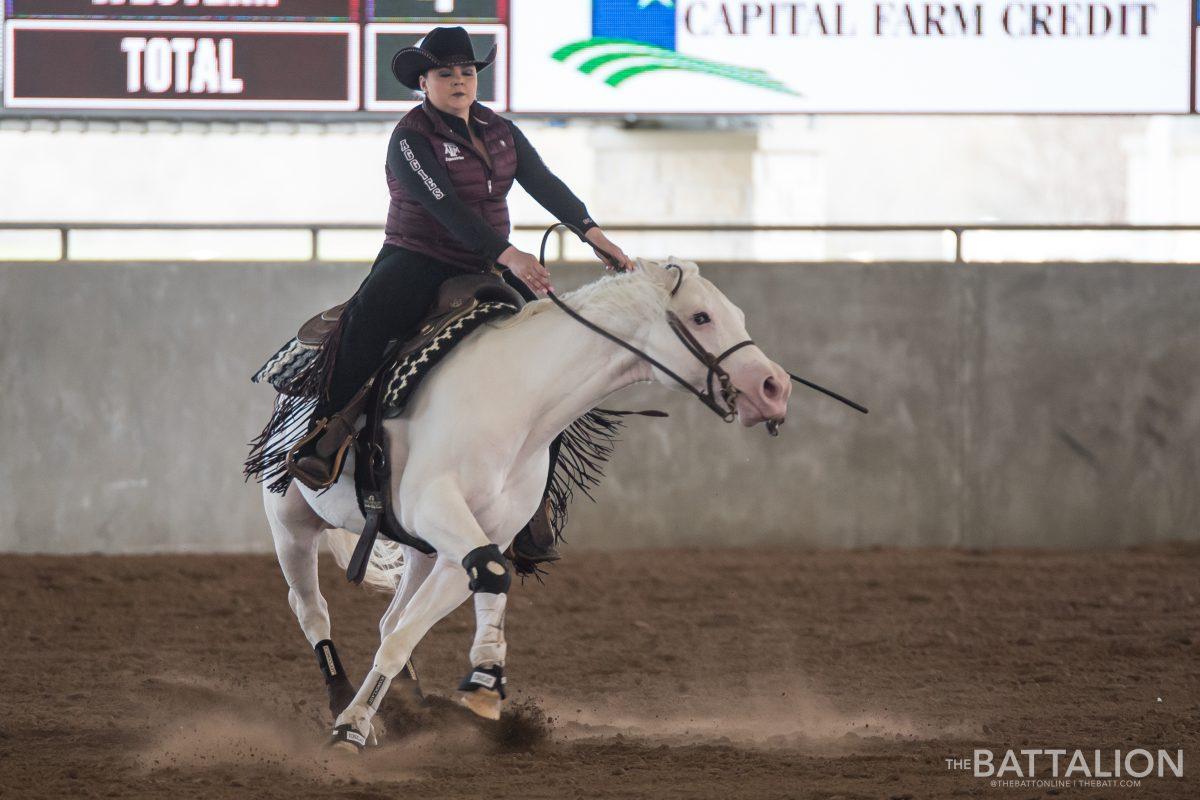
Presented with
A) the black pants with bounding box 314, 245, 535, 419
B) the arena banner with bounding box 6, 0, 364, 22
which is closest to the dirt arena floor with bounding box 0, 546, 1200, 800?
the black pants with bounding box 314, 245, 535, 419

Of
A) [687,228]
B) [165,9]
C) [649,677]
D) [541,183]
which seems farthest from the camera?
[687,228]

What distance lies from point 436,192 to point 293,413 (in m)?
0.95

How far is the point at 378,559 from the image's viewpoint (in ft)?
16.8

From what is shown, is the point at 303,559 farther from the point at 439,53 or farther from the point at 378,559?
the point at 439,53

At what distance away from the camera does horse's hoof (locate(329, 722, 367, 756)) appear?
3.83 meters

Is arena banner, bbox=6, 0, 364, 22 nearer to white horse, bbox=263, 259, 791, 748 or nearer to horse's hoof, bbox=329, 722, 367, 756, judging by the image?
white horse, bbox=263, 259, 791, 748

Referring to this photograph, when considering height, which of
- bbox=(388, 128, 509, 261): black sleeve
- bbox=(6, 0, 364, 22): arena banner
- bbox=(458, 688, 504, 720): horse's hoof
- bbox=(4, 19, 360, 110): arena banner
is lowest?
bbox=(458, 688, 504, 720): horse's hoof

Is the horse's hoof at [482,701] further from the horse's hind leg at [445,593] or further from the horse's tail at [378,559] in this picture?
the horse's tail at [378,559]

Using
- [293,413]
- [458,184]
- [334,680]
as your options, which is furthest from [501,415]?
[334,680]

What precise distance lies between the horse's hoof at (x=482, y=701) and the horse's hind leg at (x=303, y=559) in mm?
811

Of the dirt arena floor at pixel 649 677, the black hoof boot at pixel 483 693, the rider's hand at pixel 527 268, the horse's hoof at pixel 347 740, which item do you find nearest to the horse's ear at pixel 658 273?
the rider's hand at pixel 527 268

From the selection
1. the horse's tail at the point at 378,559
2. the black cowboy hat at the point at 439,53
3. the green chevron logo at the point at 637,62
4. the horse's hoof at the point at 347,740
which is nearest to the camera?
the horse's hoof at the point at 347,740

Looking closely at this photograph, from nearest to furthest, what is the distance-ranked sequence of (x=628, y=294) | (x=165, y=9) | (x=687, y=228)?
1. (x=628, y=294)
2. (x=165, y=9)
3. (x=687, y=228)

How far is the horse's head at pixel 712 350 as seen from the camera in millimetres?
3582
